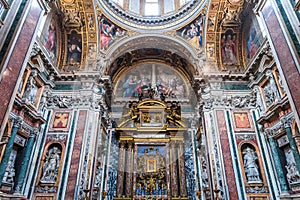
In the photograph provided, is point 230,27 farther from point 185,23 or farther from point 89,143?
point 89,143

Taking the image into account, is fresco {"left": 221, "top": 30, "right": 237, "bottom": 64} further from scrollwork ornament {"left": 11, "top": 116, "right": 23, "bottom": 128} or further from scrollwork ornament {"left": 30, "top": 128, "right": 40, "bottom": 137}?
scrollwork ornament {"left": 11, "top": 116, "right": 23, "bottom": 128}

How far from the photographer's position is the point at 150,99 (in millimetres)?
14203

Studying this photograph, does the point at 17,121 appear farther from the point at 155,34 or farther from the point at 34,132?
the point at 155,34

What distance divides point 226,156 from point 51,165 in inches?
275

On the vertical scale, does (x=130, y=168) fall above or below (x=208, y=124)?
below

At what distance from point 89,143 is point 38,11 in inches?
214

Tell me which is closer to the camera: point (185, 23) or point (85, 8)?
point (85, 8)

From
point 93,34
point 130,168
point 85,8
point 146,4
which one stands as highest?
point 146,4

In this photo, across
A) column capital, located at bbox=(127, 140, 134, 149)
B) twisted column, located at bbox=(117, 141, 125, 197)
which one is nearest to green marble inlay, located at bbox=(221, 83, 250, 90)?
column capital, located at bbox=(127, 140, 134, 149)

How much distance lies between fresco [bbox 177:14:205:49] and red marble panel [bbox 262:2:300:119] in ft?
18.3

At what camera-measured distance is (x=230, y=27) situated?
11406 mm

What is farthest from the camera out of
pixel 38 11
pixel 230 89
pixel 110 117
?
pixel 110 117

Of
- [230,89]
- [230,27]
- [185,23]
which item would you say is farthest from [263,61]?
[185,23]

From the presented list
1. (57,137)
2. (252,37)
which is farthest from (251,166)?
(57,137)
